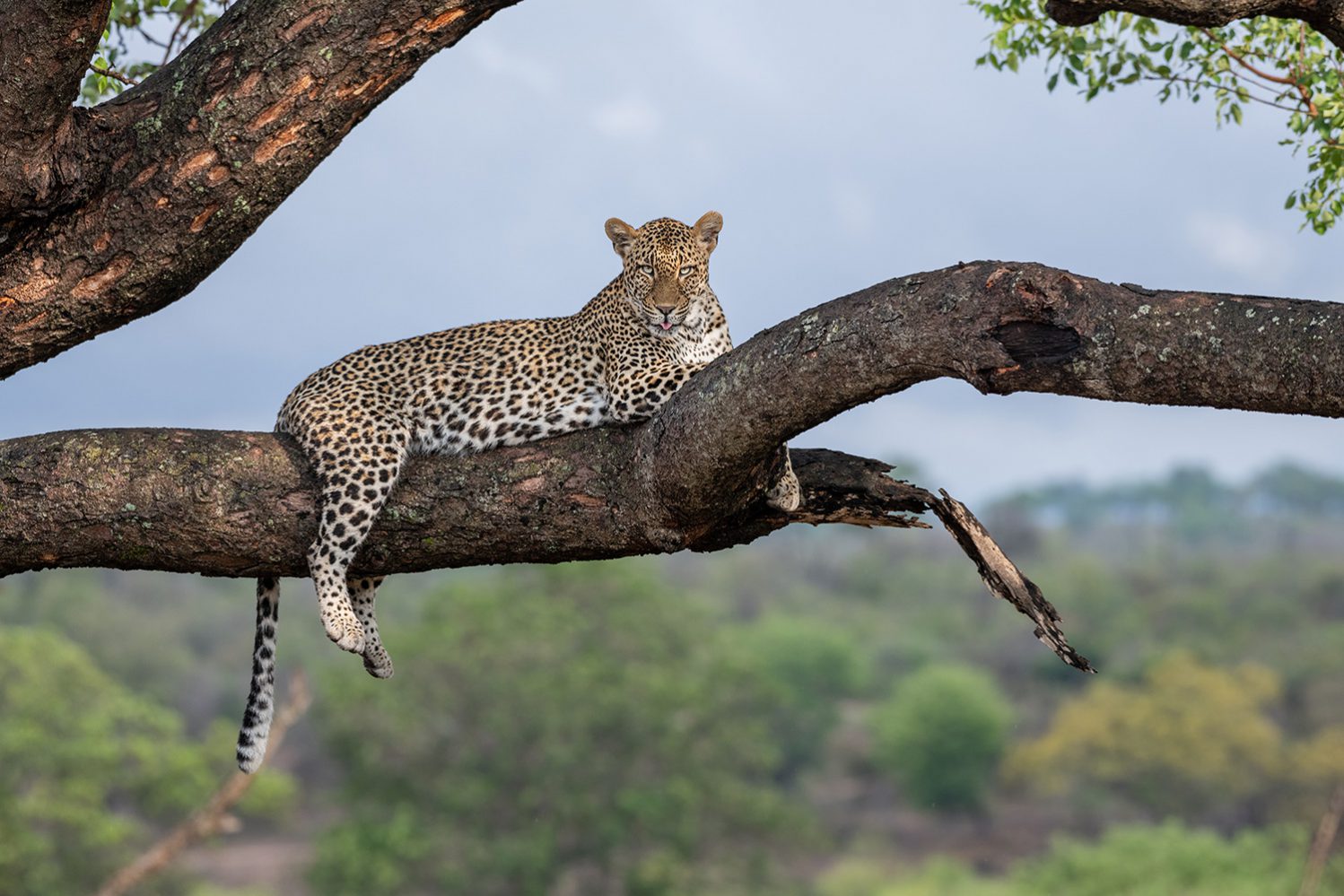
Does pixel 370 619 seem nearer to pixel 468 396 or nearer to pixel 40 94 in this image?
pixel 468 396

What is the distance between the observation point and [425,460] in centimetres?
→ 767

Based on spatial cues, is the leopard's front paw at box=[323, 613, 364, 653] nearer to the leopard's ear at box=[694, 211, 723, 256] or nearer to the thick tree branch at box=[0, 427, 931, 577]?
the thick tree branch at box=[0, 427, 931, 577]

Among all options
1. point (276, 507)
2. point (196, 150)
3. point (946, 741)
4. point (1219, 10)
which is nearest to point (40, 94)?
point (196, 150)

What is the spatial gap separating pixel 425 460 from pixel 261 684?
1.38m

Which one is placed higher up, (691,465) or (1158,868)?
(1158,868)

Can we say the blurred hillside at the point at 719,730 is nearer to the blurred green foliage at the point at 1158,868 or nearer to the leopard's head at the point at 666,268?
the blurred green foliage at the point at 1158,868

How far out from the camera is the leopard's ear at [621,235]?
9.20 meters

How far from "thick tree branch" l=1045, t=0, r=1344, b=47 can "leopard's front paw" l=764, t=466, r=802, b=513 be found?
2.10 metres

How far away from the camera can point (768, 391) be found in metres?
6.50

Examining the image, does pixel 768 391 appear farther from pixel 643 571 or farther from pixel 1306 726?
pixel 1306 726

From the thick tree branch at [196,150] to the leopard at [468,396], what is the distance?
38.4 inches

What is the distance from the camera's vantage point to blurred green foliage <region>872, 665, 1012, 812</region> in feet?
250

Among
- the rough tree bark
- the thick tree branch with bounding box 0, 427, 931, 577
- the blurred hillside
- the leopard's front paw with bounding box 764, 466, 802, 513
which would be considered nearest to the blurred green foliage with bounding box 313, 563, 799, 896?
the blurred hillside

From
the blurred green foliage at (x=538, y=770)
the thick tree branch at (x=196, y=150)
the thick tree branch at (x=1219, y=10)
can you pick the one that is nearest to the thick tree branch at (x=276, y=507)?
the thick tree branch at (x=196, y=150)
